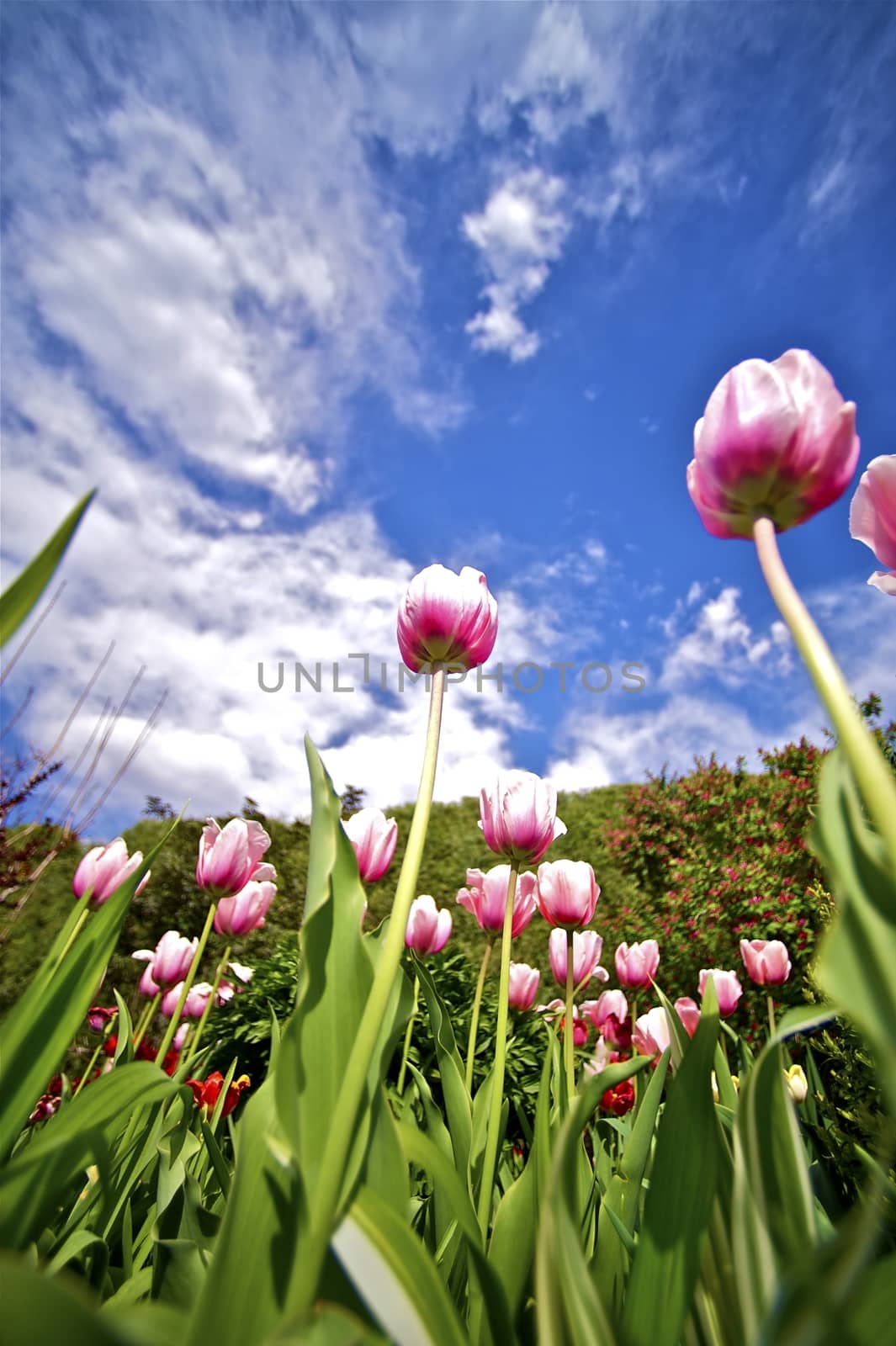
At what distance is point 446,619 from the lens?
1.13 metres

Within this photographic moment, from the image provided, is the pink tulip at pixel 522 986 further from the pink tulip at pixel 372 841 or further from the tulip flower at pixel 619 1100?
the pink tulip at pixel 372 841

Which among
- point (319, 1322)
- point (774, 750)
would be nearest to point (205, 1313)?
point (319, 1322)

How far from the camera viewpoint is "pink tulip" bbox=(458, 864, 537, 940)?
1901 mm

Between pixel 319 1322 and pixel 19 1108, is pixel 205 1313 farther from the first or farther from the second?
pixel 19 1108

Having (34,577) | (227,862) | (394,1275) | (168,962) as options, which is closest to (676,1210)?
(394,1275)

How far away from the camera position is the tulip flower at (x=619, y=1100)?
2.46m

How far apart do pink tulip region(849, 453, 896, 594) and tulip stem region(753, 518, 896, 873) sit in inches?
9.0

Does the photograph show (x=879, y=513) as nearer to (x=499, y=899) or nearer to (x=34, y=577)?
(x=34, y=577)

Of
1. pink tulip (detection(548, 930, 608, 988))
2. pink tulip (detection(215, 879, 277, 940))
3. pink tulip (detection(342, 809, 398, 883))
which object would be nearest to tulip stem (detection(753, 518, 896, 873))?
pink tulip (detection(342, 809, 398, 883))

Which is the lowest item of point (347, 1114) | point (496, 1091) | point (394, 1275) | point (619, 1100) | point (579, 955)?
point (394, 1275)

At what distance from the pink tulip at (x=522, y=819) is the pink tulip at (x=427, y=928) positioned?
98cm

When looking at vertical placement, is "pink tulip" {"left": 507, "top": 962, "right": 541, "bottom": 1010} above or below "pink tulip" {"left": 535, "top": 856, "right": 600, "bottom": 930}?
above

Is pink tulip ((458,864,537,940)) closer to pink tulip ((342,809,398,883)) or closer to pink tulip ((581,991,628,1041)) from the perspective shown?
pink tulip ((342,809,398,883))

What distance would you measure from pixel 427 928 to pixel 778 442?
2152mm
